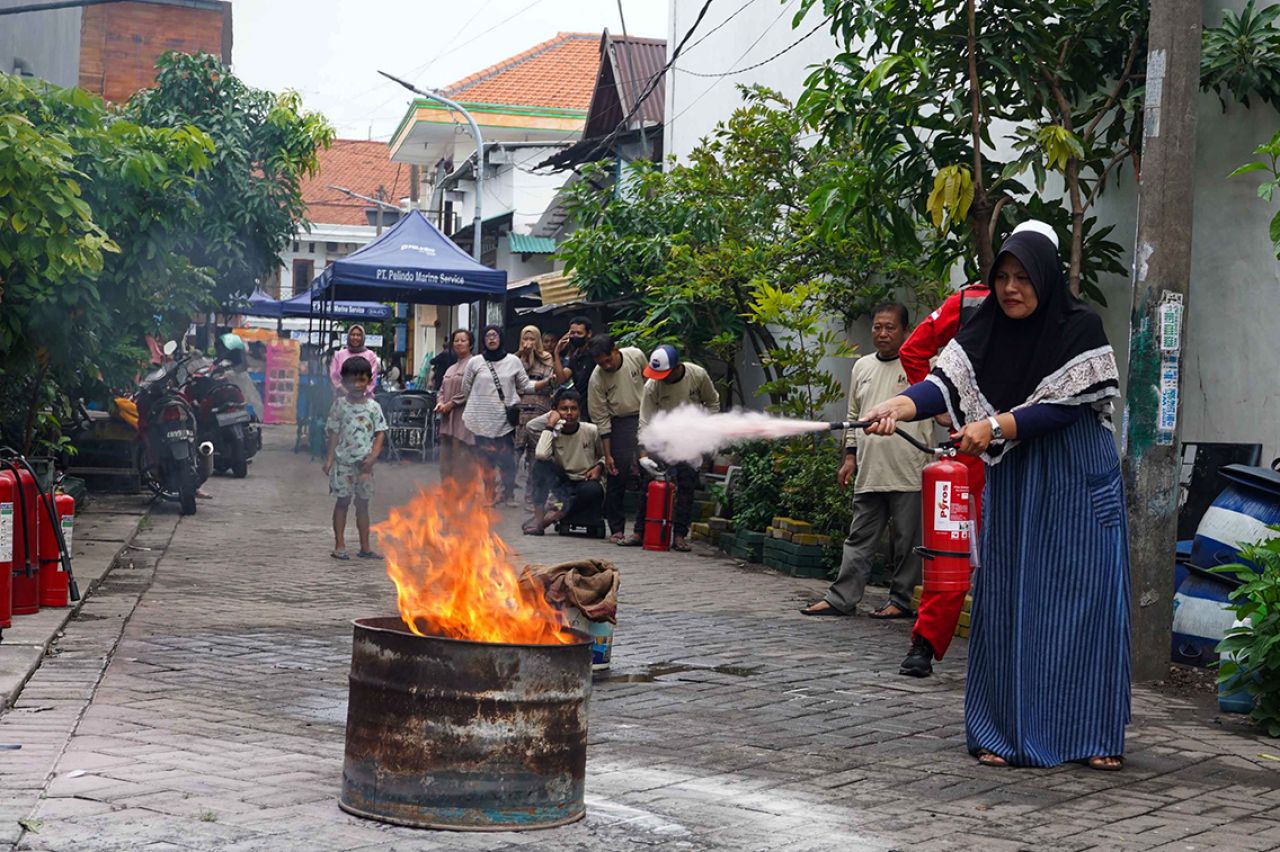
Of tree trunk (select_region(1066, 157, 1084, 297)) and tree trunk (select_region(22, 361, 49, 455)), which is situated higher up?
tree trunk (select_region(1066, 157, 1084, 297))

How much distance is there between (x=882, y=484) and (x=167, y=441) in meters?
8.54

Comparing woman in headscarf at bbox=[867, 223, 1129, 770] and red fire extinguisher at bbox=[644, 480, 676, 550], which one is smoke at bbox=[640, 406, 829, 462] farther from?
woman in headscarf at bbox=[867, 223, 1129, 770]

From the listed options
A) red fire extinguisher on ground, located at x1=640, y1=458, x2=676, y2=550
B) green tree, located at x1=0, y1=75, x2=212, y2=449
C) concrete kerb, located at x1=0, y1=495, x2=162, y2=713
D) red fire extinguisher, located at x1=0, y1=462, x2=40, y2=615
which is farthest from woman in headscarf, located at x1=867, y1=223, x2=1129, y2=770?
red fire extinguisher on ground, located at x1=640, y1=458, x2=676, y2=550

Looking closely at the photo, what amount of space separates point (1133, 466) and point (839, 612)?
8.78ft

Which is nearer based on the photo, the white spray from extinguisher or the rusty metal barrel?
the rusty metal barrel

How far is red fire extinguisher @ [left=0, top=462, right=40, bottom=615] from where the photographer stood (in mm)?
8289

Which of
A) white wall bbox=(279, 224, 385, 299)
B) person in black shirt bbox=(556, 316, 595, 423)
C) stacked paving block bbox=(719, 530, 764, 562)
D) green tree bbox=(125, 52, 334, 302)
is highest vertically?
white wall bbox=(279, 224, 385, 299)

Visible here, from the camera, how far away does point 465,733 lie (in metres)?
4.61

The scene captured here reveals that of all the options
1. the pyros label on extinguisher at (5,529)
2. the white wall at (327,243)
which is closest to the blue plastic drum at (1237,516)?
the pyros label on extinguisher at (5,529)

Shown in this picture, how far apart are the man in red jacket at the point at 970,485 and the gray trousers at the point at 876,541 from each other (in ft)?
4.51

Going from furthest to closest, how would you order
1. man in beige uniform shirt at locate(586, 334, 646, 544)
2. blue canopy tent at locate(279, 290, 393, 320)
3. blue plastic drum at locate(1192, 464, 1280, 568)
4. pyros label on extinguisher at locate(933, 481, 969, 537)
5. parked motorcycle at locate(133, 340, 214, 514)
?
blue canopy tent at locate(279, 290, 393, 320)
parked motorcycle at locate(133, 340, 214, 514)
man in beige uniform shirt at locate(586, 334, 646, 544)
blue plastic drum at locate(1192, 464, 1280, 568)
pyros label on extinguisher at locate(933, 481, 969, 537)

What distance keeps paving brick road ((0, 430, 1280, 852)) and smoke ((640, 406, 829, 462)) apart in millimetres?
1211

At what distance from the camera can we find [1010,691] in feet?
19.7

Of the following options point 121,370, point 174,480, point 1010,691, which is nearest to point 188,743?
point 1010,691
